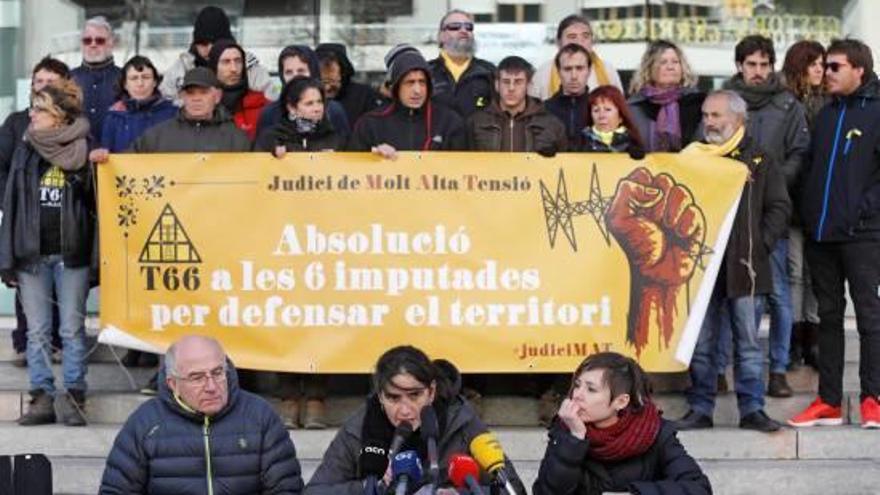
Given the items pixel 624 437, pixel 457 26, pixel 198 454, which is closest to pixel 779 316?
pixel 457 26

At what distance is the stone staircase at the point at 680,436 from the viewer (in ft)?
31.5

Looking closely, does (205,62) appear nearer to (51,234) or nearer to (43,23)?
(51,234)

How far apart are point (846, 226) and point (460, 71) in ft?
8.42

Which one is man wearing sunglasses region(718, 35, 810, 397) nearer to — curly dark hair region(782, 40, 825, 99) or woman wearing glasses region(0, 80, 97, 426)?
curly dark hair region(782, 40, 825, 99)

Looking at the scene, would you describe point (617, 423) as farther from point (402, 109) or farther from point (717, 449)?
point (402, 109)

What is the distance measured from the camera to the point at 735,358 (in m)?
9.87

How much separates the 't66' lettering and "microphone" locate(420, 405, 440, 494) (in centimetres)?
356

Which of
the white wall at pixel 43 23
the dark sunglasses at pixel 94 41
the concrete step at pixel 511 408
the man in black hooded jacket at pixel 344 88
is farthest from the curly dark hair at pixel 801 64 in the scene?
the white wall at pixel 43 23

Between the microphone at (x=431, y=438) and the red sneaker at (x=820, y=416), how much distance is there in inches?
155

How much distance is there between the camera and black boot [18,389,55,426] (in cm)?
1002

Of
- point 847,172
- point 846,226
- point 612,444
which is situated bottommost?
point 612,444

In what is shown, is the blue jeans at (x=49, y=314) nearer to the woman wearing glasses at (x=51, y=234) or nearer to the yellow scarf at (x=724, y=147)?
the woman wearing glasses at (x=51, y=234)

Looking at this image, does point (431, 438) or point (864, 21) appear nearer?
point (431, 438)

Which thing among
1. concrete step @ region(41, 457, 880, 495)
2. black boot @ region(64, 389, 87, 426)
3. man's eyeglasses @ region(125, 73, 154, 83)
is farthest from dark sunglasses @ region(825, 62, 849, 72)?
black boot @ region(64, 389, 87, 426)
